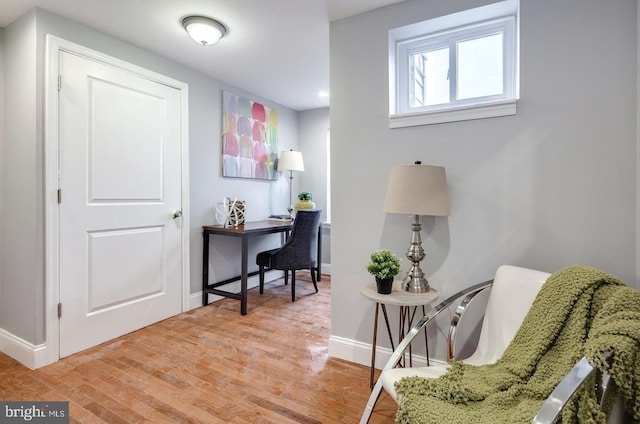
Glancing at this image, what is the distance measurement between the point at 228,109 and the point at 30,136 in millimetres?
1724

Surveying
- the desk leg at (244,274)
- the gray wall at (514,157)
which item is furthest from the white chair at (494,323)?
the desk leg at (244,274)

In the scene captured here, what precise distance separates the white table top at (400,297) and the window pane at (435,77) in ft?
3.82

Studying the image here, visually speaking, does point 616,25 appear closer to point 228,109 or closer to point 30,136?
point 228,109

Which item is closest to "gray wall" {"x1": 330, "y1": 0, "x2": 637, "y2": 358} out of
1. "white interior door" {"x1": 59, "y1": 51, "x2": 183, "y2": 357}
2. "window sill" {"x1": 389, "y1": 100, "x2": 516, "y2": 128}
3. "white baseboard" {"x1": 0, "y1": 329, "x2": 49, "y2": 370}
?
"window sill" {"x1": 389, "y1": 100, "x2": 516, "y2": 128}

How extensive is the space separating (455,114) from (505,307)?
40.6 inches

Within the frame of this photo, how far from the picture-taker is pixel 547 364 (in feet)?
3.80

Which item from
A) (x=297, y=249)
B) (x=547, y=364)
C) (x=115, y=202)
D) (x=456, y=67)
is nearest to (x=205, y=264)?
(x=297, y=249)

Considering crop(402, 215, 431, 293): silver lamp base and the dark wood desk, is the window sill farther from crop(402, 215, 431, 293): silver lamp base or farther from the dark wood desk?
the dark wood desk

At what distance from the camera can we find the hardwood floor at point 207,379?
1647 millimetres

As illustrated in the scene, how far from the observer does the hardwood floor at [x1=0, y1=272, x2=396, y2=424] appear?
1.65 metres

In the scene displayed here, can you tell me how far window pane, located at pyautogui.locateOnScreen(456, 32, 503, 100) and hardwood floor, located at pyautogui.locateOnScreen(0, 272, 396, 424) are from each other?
71.0 inches

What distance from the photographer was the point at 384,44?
2043 mm

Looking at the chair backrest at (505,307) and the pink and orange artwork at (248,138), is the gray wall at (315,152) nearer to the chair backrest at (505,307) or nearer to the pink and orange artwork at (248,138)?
the pink and orange artwork at (248,138)

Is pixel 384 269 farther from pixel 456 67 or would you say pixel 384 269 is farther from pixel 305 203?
pixel 305 203
